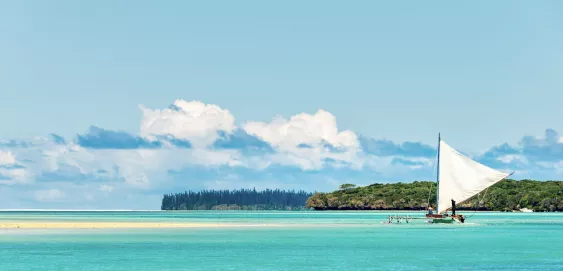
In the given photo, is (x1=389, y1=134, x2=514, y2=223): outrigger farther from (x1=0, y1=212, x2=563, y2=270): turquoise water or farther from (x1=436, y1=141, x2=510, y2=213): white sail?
(x1=0, y1=212, x2=563, y2=270): turquoise water

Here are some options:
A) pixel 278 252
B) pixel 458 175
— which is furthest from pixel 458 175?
pixel 278 252

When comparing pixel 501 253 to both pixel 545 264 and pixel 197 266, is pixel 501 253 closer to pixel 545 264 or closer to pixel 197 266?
pixel 545 264

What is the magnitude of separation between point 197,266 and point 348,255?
1562 cm

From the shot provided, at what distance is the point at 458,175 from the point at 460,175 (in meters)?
0.27

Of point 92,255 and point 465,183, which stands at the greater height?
point 465,183

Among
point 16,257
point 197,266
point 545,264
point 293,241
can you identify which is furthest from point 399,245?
point 16,257

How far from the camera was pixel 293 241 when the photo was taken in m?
102

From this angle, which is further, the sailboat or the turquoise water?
the sailboat

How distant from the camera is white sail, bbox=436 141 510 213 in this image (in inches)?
5305

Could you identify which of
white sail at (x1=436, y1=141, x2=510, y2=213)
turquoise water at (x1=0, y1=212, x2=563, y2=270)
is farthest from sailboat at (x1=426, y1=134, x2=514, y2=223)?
turquoise water at (x1=0, y1=212, x2=563, y2=270)

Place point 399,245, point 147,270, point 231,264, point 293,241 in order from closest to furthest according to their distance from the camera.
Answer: point 147,270 → point 231,264 → point 399,245 → point 293,241

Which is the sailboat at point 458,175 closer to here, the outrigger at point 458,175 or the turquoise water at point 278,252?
the outrigger at point 458,175

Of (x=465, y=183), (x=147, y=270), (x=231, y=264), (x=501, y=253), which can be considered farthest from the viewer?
(x=465, y=183)

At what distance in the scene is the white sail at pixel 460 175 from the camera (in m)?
135
